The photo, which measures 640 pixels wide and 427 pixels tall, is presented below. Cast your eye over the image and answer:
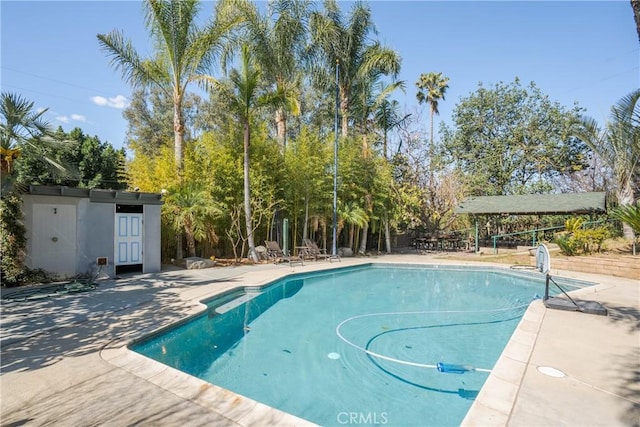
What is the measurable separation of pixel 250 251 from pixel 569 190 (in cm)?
2118

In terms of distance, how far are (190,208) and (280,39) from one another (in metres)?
7.52

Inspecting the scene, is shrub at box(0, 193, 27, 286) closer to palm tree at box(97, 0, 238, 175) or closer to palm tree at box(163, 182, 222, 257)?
palm tree at box(163, 182, 222, 257)

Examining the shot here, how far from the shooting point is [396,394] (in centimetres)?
376

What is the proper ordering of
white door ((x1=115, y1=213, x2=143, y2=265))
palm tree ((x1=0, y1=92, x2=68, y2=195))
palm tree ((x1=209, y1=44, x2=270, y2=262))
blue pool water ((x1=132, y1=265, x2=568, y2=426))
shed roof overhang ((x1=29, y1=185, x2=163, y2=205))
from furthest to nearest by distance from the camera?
palm tree ((x1=209, y1=44, x2=270, y2=262)) → white door ((x1=115, y1=213, x2=143, y2=265)) → shed roof overhang ((x1=29, y1=185, x2=163, y2=205)) → palm tree ((x1=0, y1=92, x2=68, y2=195)) → blue pool water ((x1=132, y1=265, x2=568, y2=426))

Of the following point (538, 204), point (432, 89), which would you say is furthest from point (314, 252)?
point (432, 89)

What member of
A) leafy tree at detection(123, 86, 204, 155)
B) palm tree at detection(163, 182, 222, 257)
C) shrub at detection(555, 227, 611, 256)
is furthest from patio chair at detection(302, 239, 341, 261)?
leafy tree at detection(123, 86, 204, 155)

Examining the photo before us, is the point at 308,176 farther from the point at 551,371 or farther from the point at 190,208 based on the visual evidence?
the point at 551,371

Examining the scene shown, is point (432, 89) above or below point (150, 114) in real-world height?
above

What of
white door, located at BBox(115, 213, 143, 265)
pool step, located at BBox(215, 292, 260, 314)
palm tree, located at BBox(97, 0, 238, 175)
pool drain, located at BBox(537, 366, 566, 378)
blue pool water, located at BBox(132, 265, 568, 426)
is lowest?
blue pool water, located at BBox(132, 265, 568, 426)

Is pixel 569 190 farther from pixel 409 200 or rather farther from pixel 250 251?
pixel 250 251

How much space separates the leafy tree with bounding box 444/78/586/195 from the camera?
21.1 meters

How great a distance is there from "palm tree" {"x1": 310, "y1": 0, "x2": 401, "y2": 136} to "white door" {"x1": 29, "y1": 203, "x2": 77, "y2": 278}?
11.3m

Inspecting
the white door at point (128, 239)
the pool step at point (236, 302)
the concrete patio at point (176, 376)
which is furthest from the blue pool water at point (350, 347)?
the white door at point (128, 239)

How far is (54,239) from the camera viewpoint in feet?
25.7
